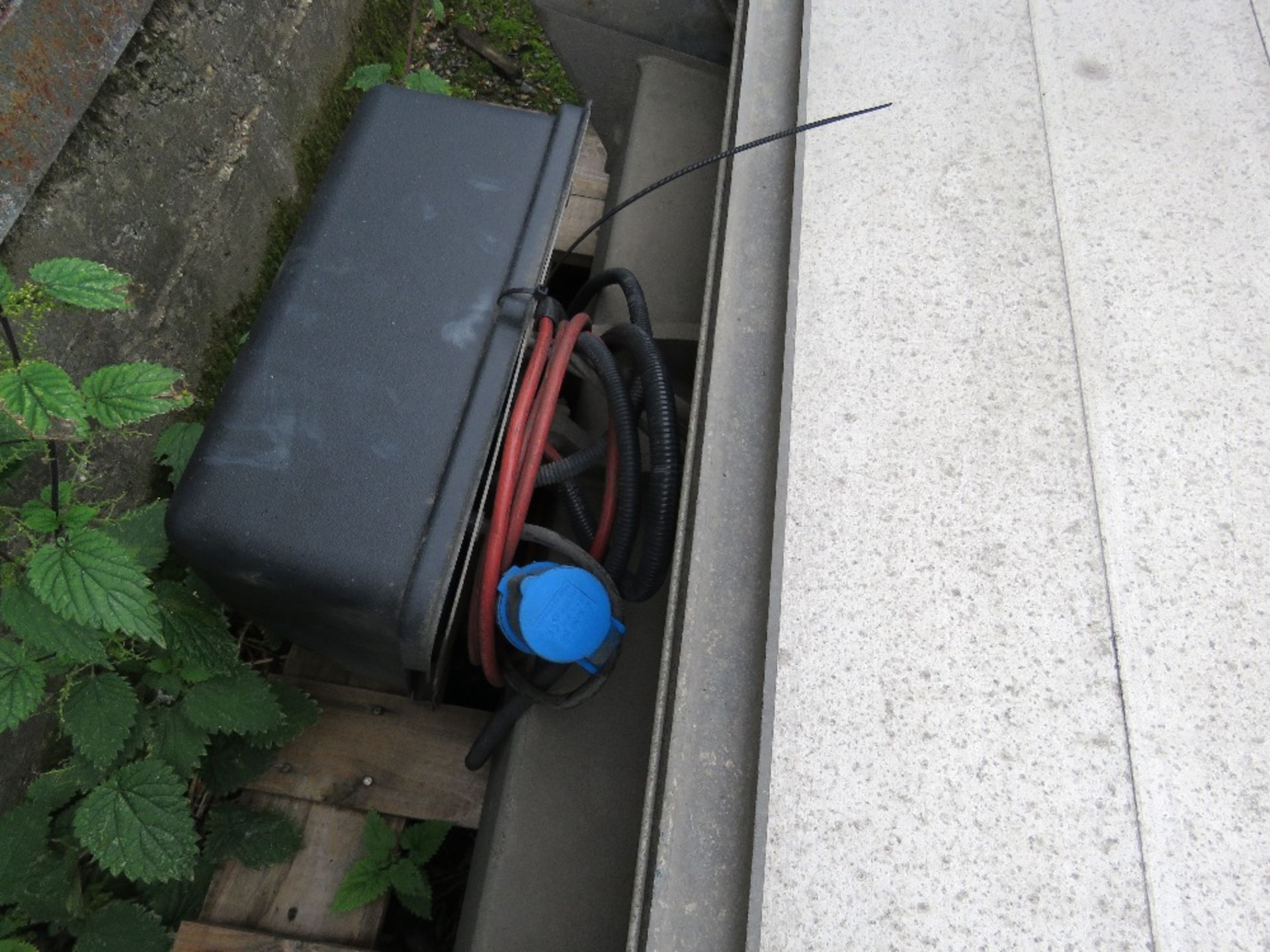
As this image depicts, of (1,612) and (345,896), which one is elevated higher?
(1,612)

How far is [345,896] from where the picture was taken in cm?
129

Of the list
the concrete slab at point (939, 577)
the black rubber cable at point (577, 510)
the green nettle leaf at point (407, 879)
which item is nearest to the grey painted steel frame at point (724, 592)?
the concrete slab at point (939, 577)

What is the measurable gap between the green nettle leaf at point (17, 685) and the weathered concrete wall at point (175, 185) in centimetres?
38

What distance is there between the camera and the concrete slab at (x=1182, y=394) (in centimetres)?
83

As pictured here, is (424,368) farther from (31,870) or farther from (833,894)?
(31,870)

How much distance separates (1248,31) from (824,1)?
0.69 meters

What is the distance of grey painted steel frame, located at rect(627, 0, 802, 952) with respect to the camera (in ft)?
2.76

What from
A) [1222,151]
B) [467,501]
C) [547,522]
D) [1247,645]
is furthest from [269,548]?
[1222,151]

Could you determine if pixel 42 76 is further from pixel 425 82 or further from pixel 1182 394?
pixel 1182 394

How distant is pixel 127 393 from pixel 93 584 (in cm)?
22

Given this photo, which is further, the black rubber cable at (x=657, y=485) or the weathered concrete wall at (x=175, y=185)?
the weathered concrete wall at (x=175, y=185)

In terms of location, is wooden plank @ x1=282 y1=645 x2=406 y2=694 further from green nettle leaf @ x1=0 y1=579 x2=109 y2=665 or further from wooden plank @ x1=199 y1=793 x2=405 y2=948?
green nettle leaf @ x1=0 y1=579 x2=109 y2=665

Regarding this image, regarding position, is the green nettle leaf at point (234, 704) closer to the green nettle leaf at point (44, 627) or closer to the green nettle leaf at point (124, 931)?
the green nettle leaf at point (44, 627)

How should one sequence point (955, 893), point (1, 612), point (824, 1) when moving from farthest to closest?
point (824, 1), point (1, 612), point (955, 893)
